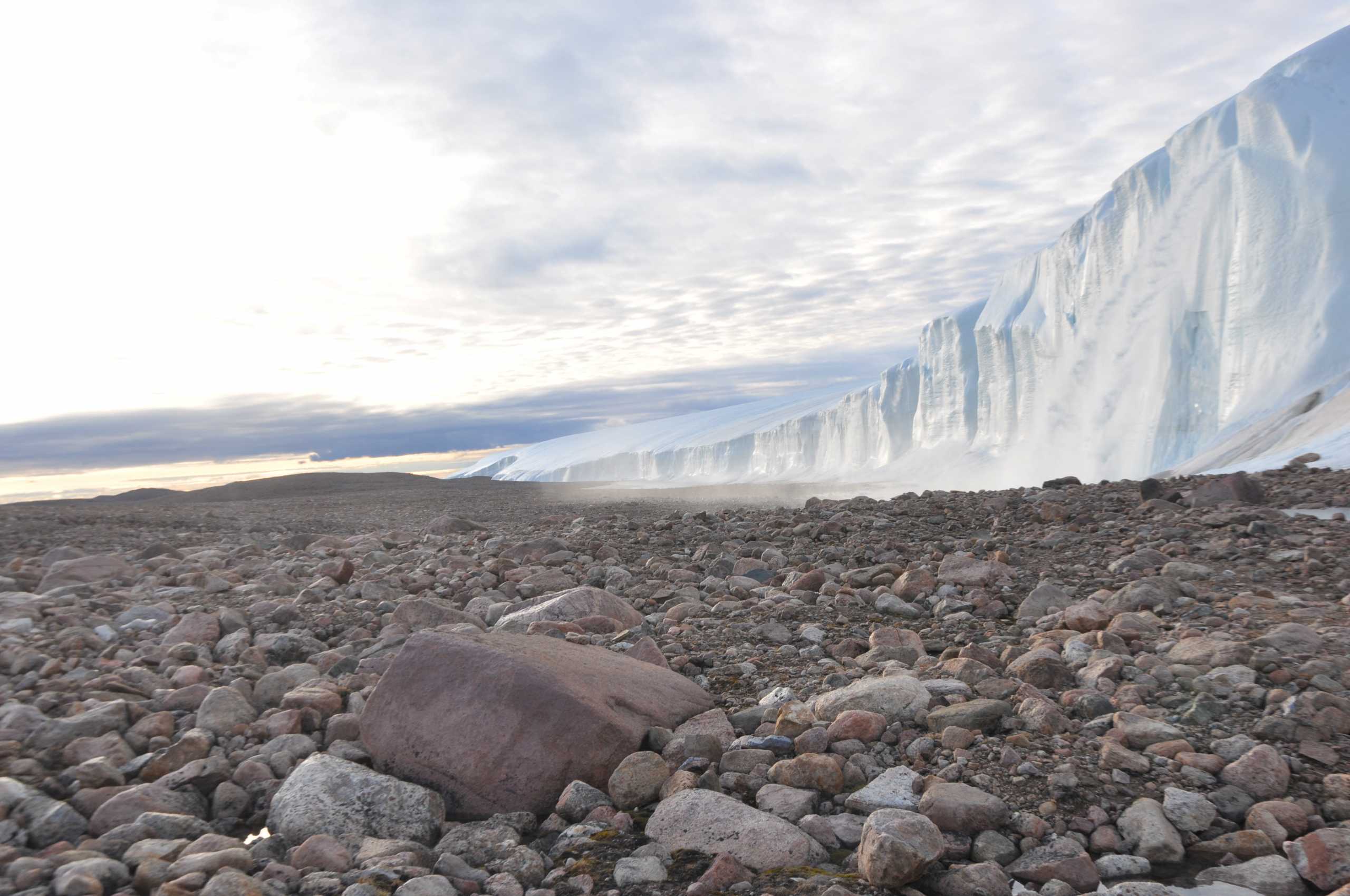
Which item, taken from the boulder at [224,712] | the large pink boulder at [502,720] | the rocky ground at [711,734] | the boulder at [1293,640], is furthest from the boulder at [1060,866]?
the boulder at [224,712]

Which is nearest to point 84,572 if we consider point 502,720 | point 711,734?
point 502,720

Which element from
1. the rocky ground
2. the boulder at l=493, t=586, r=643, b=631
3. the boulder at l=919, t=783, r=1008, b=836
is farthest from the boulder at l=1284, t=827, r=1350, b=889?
the boulder at l=493, t=586, r=643, b=631

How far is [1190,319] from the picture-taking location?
15.8m

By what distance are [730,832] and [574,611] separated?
2112mm

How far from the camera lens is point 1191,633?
9.86ft

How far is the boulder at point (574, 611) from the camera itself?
3.91 m

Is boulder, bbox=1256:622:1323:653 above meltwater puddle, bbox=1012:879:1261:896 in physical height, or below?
above

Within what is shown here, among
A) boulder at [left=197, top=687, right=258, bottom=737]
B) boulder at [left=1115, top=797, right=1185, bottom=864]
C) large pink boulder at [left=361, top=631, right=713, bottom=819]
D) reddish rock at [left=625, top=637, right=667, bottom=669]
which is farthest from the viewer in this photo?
reddish rock at [left=625, top=637, right=667, bottom=669]

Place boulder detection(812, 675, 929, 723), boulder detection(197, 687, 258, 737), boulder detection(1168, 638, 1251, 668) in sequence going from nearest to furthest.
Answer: boulder detection(812, 675, 929, 723) < boulder detection(1168, 638, 1251, 668) < boulder detection(197, 687, 258, 737)

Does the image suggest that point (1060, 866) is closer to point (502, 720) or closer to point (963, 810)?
point (963, 810)

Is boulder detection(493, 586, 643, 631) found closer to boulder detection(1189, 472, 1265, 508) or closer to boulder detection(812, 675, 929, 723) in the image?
boulder detection(812, 675, 929, 723)

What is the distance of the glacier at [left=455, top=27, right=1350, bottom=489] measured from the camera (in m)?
13.4

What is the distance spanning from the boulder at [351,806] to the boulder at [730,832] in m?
0.67

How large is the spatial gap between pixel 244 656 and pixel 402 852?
6.81 ft
